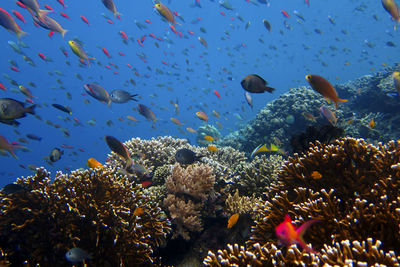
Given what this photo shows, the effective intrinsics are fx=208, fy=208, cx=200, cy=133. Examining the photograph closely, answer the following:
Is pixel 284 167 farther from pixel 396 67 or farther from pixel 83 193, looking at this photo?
pixel 396 67

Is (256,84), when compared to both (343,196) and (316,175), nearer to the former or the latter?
(316,175)

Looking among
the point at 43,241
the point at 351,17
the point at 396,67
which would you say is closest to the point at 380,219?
the point at 43,241

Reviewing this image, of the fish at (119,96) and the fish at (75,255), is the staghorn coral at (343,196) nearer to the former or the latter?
the fish at (75,255)

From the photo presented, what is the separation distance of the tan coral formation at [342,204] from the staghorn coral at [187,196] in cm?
136

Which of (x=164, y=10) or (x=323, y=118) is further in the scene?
(x=323, y=118)

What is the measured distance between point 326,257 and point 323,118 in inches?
411

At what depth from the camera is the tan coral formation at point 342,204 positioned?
2123 millimetres

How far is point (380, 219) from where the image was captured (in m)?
2.26

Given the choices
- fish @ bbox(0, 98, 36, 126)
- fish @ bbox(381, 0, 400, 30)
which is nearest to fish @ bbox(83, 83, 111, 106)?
fish @ bbox(0, 98, 36, 126)

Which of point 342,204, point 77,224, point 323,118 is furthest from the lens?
point 323,118

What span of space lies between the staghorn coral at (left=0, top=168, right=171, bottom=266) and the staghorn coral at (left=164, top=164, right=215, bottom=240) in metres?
0.36

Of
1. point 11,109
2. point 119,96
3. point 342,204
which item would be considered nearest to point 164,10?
point 119,96

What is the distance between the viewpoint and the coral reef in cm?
1071

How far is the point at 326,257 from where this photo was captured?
6.07 feet
